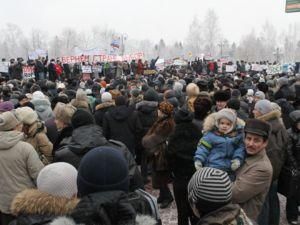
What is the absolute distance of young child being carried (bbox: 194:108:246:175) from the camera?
12.9 ft

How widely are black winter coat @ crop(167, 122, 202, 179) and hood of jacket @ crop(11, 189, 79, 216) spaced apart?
2.67 m

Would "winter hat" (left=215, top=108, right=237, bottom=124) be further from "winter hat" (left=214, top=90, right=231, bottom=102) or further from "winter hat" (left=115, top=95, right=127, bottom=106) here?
"winter hat" (left=115, top=95, right=127, bottom=106)

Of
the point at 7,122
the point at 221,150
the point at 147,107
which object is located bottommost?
the point at 147,107

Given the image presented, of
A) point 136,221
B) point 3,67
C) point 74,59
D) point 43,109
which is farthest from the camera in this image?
point 74,59

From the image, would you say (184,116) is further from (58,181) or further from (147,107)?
(58,181)

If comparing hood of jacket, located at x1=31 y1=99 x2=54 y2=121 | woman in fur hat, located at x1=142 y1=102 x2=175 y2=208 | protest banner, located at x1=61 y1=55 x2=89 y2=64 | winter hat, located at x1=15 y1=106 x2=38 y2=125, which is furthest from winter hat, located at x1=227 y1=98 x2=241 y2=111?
protest banner, located at x1=61 y1=55 x2=89 y2=64

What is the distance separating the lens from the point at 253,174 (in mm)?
3549

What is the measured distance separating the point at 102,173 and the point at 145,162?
5837 mm

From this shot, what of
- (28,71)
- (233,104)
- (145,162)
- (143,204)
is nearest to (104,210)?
(143,204)

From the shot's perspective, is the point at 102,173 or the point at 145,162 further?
the point at 145,162

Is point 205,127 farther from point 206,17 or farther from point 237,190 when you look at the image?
point 206,17

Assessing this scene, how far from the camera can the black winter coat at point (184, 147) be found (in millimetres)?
4977

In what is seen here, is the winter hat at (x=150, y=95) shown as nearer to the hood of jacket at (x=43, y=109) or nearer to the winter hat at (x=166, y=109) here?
the winter hat at (x=166, y=109)

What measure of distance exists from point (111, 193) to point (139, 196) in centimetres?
44
